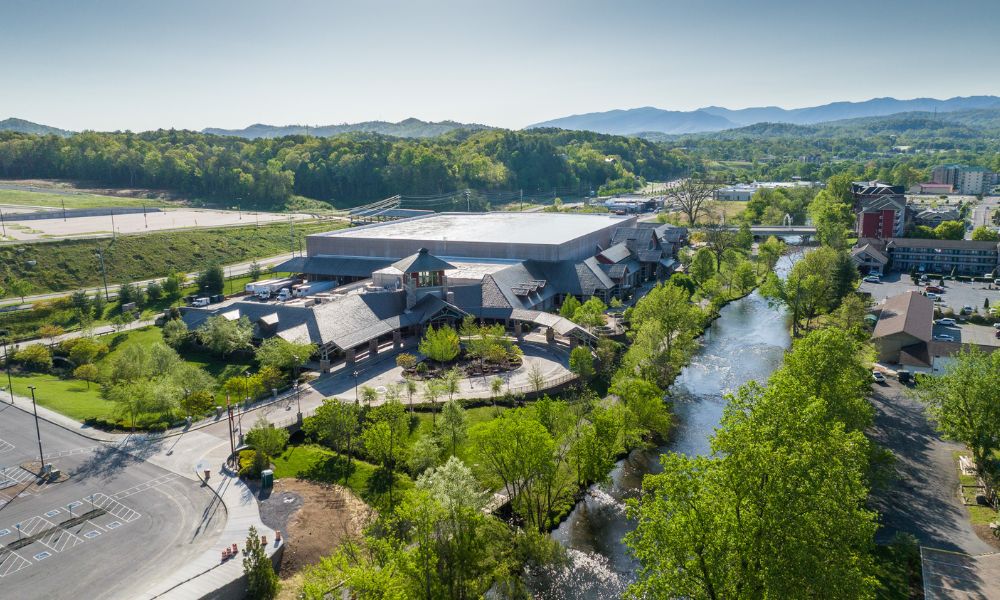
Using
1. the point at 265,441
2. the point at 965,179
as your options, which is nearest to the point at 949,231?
the point at 265,441

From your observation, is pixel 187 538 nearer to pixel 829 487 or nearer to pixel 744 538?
pixel 744 538

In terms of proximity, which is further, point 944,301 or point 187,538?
point 944,301

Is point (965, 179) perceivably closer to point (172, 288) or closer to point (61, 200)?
point (172, 288)

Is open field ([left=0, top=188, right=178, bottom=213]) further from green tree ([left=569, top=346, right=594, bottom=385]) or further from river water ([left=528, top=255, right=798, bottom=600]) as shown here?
river water ([left=528, top=255, right=798, bottom=600])

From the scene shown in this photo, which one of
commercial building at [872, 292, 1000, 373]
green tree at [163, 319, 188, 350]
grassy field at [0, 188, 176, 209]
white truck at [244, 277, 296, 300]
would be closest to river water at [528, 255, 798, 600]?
commercial building at [872, 292, 1000, 373]

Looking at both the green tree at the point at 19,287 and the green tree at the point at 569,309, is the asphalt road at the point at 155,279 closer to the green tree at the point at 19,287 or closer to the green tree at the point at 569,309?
the green tree at the point at 19,287

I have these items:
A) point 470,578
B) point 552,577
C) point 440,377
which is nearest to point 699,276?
point 440,377
